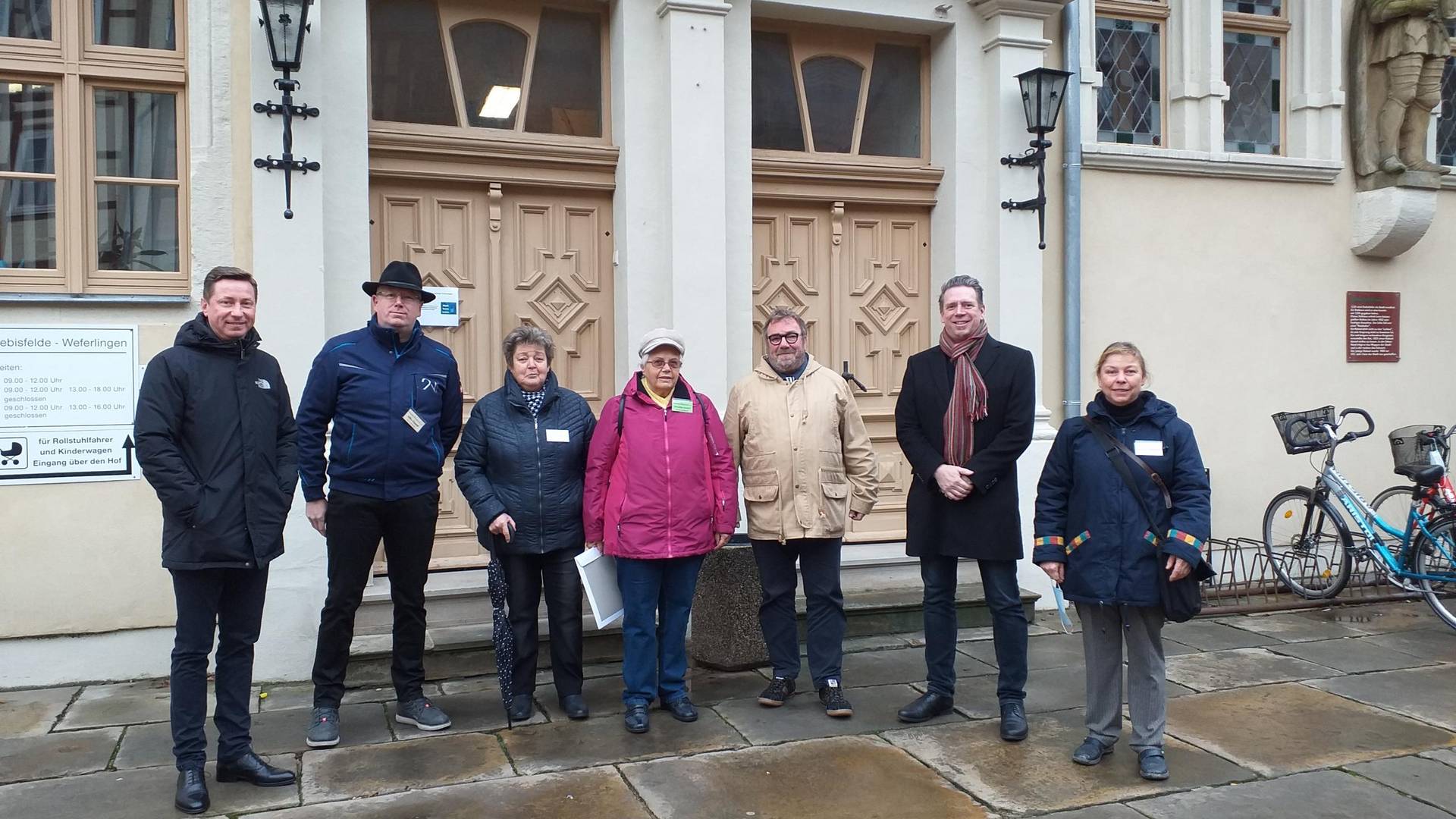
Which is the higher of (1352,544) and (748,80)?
(748,80)

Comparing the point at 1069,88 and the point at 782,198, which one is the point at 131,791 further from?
the point at 1069,88

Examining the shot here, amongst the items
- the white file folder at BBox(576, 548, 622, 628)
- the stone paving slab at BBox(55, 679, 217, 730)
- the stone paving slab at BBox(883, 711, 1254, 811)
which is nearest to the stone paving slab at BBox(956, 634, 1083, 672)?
the stone paving slab at BBox(883, 711, 1254, 811)

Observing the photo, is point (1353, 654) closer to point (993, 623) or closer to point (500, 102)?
point (993, 623)

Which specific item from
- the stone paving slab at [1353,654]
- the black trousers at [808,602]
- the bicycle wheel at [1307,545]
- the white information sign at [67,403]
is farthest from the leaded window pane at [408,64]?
the bicycle wheel at [1307,545]

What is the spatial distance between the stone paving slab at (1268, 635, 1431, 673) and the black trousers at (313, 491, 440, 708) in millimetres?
4505

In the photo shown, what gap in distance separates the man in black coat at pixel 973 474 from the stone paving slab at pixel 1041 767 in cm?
13

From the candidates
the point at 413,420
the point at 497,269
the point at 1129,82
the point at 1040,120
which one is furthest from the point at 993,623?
the point at 1129,82

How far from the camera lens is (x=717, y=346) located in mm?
6375

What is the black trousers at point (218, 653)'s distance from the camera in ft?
13.2

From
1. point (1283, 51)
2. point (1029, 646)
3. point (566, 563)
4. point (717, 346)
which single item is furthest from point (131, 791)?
point (1283, 51)

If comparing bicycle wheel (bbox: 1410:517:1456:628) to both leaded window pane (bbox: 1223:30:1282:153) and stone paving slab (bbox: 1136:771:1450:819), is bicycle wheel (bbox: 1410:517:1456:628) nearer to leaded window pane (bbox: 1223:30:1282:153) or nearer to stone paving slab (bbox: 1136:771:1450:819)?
leaded window pane (bbox: 1223:30:1282:153)

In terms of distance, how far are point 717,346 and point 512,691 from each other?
229cm

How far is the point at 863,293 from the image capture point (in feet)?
23.4

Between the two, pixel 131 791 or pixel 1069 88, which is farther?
pixel 1069 88
